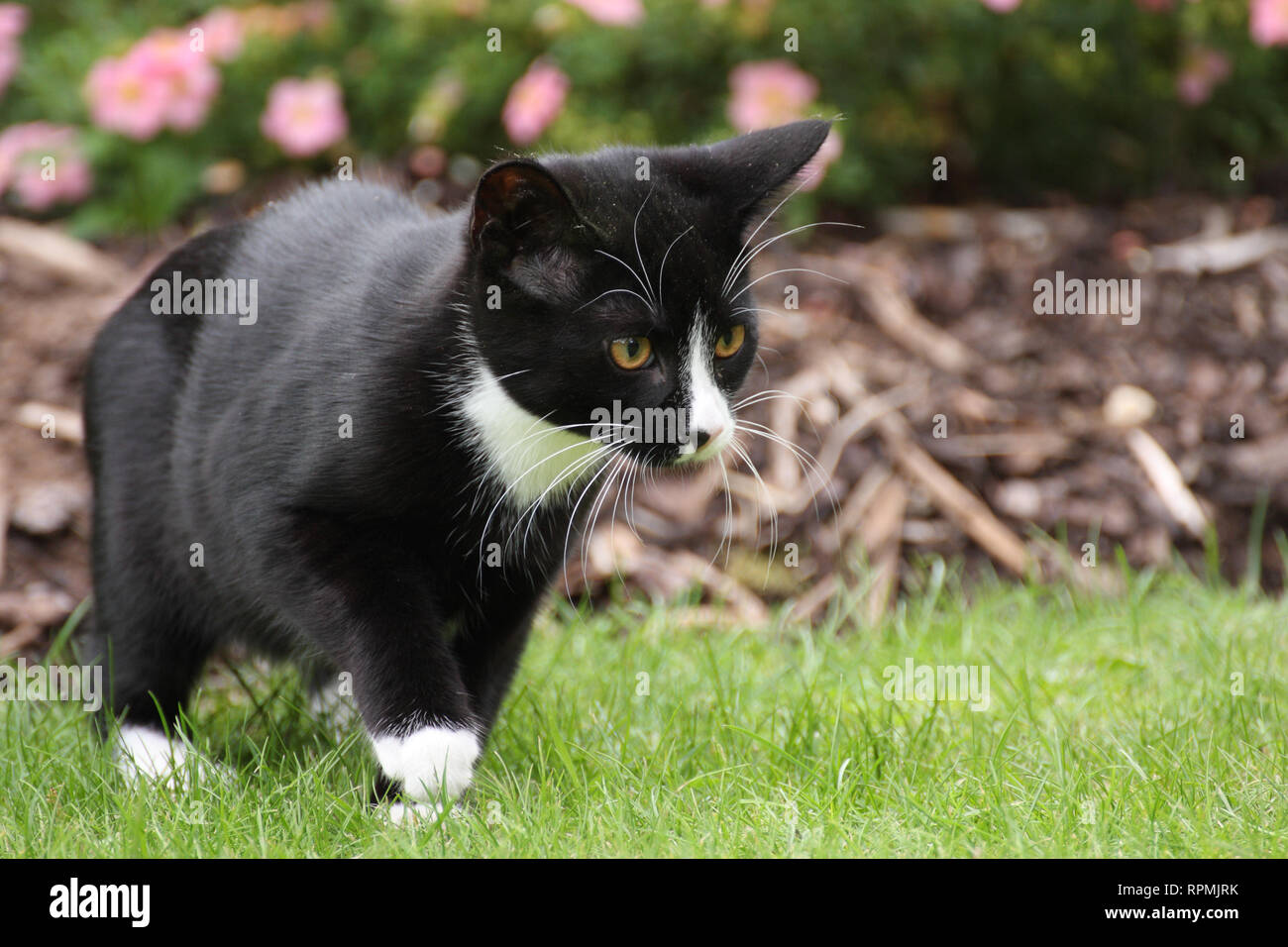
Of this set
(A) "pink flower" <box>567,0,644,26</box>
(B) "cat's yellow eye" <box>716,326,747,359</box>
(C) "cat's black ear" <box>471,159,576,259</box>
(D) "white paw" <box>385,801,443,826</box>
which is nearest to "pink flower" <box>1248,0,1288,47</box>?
(A) "pink flower" <box>567,0,644,26</box>

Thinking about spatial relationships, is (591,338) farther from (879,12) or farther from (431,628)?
(879,12)

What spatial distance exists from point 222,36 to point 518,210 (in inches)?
127

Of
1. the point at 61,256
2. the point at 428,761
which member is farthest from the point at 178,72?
the point at 428,761

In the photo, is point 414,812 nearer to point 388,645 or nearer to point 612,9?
point 388,645

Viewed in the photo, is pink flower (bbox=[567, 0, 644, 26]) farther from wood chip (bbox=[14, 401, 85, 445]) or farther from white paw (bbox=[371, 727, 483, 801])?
white paw (bbox=[371, 727, 483, 801])

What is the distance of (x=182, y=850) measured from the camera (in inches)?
91.0

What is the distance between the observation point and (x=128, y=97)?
16.6ft

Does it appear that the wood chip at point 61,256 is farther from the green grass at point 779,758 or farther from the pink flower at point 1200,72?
the pink flower at point 1200,72

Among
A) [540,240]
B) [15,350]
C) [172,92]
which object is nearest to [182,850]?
[540,240]

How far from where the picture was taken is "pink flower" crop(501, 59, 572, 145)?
15.8 feet

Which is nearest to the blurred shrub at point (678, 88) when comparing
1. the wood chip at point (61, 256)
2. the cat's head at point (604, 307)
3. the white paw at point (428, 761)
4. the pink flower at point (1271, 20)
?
the pink flower at point (1271, 20)

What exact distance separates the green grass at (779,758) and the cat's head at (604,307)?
24.5 inches

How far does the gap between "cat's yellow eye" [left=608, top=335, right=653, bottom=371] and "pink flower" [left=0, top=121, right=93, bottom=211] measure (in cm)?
332

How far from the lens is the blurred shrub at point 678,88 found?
5.07 m
